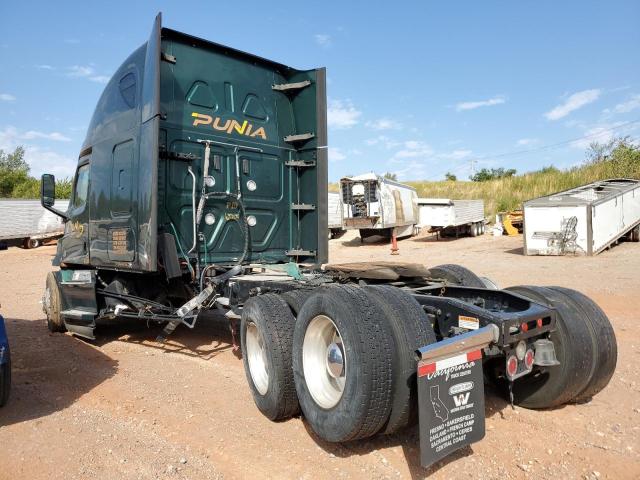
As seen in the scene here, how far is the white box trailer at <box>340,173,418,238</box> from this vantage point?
78.4 ft

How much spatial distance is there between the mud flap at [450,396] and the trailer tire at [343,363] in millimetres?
264

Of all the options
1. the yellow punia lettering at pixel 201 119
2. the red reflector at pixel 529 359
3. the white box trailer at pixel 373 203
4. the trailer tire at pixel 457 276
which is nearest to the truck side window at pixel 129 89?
the yellow punia lettering at pixel 201 119

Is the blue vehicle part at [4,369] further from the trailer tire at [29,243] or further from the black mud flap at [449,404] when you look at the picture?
the trailer tire at [29,243]

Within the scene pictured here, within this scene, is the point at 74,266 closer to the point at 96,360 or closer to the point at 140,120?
the point at 96,360

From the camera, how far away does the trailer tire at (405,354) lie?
3.01 metres

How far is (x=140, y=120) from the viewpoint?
5.59 m

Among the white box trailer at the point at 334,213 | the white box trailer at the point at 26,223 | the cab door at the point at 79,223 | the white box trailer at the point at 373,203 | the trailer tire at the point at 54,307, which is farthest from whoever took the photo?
the white box trailer at the point at 334,213

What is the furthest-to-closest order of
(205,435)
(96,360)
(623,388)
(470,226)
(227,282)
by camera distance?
1. (470,226)
2. (96,360)
3. (227,282)
4. (623,388)
5. (205,435)

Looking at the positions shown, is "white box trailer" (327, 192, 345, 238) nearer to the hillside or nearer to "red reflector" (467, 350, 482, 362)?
the hillside

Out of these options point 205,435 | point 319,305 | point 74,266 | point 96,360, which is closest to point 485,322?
point 319,305

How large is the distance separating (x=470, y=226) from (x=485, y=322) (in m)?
23.8

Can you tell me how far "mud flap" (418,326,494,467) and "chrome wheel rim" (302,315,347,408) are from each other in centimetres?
74

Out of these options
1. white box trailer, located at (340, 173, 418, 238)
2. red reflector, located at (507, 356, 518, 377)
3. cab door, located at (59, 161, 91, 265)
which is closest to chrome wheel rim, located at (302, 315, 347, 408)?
red reflector, located at (507, 356, 518, 377)

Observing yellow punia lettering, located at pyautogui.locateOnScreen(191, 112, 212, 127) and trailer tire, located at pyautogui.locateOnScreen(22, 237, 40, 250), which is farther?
trailer tire, located at pyautogui.locateOnScreen(22, 237, 40, 250)
